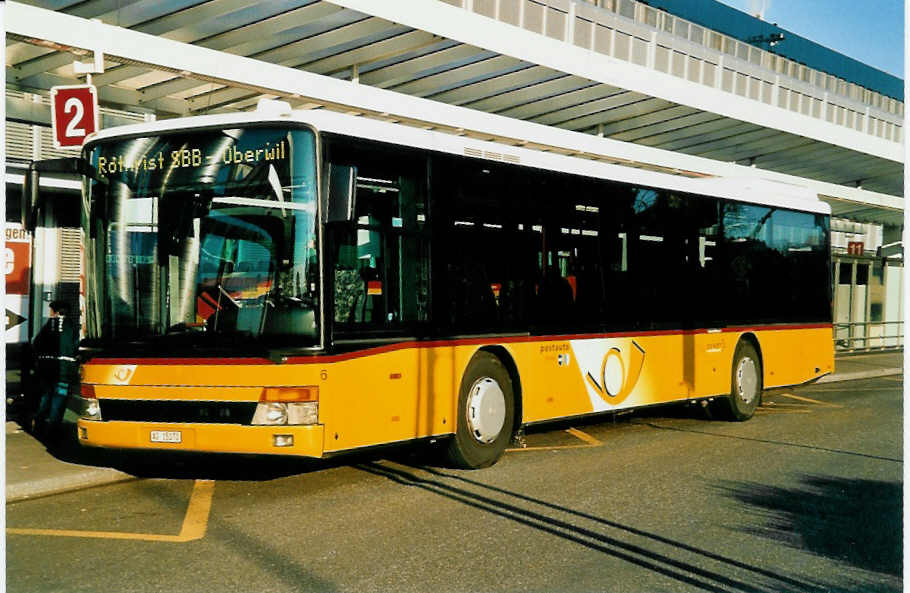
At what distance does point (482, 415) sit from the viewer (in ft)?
32.0

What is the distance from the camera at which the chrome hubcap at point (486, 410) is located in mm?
9688

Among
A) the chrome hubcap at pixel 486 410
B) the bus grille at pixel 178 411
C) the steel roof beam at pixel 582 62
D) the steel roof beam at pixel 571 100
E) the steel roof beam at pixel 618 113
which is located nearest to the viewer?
the bus grille at pixel 178 411

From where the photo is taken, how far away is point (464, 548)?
6641 mm

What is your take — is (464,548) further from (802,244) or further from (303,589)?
(802,244)

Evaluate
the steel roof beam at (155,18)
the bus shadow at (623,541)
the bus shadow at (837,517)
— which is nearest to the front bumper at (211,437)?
the bus shadow at (623,541)

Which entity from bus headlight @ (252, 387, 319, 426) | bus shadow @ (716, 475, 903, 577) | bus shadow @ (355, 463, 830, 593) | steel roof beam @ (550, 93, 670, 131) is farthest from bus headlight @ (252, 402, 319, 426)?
steel roof beam @ (550, 93, 670, 131)

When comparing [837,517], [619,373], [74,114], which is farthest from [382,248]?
[619,373]

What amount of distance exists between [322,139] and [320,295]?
1179 millimetres

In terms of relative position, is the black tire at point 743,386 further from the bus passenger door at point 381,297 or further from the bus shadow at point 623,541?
the bus passenger door at point 381,297

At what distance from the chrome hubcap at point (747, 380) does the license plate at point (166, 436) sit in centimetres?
827

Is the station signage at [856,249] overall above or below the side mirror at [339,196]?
above

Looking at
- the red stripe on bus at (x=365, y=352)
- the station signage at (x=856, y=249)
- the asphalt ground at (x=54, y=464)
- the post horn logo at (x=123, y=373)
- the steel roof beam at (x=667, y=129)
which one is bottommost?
the asphalt ground at (x=54, y=464)

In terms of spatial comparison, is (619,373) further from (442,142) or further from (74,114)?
(74,114)

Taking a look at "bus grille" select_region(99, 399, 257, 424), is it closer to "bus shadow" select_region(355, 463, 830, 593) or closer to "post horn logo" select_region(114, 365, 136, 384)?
"post horn logo" select_region(114, 365, 136, 384)
